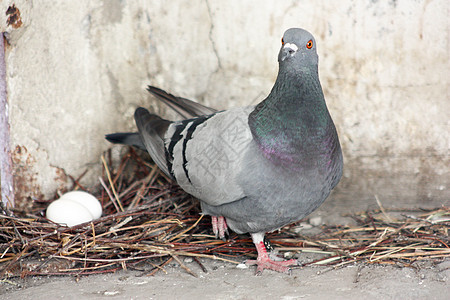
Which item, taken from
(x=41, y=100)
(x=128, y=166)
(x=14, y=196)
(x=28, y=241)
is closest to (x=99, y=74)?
(x=41, y=100)

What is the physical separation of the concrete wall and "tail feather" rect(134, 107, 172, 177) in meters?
0.40

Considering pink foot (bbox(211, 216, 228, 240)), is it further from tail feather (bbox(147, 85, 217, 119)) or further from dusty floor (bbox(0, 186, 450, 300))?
tail feather (bbox(147, 85, 217, 119))

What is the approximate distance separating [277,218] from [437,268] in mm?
887

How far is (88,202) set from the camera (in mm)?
3463

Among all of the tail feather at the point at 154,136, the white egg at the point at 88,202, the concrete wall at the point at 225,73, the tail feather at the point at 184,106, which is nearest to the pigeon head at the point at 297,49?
the concrete wall at the point at 225,73

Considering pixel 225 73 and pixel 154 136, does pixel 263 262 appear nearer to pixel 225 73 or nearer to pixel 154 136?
pixel 154 136

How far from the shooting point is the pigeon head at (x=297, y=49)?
286 cm

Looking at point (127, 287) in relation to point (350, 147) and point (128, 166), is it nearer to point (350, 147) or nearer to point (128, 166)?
point (128, 166)

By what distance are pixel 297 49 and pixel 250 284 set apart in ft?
4.13

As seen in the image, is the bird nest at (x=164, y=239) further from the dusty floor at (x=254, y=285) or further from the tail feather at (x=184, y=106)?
the tail feather at (x=184, y=106)

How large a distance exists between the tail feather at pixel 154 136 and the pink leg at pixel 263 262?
732 mm

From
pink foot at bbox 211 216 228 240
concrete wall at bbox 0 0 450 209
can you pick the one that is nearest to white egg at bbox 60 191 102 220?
concrete wall at bbox 0 0 450 209

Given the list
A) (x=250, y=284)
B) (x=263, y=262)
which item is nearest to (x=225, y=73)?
(x=263, y=262)

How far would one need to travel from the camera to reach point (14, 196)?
142 inches
